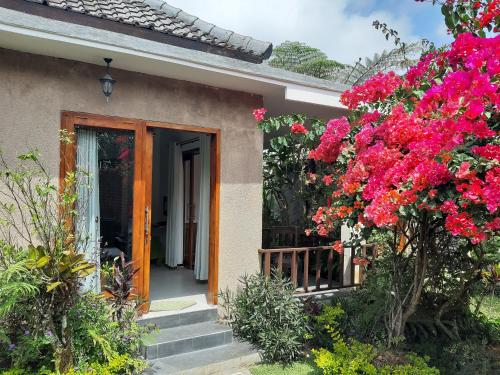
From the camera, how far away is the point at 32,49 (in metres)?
4.65

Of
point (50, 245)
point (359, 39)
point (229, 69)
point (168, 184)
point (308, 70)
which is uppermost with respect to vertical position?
point (359, 39)

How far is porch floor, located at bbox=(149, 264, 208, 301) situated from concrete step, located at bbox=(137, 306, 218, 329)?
789mm

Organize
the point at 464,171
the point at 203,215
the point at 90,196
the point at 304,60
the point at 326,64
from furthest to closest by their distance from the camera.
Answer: the point at 304,60
the point at 326,64
the point at 203,215
the point at 90,196
the point at 464,171

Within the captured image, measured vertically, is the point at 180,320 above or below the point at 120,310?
below

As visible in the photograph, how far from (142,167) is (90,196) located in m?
0.78

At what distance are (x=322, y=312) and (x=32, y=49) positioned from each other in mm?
5199

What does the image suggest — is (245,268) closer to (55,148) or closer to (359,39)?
(55,148)

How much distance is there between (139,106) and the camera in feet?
17.9

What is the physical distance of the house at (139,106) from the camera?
4.71m

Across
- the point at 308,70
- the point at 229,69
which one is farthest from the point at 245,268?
the point at 308,70

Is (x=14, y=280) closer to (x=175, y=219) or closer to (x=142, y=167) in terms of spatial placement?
(x=142, y=167)

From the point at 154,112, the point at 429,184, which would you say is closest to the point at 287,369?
the point at 429,184

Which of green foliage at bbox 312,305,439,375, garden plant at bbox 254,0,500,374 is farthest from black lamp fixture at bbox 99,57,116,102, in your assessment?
green foliage at bbox 312,305,439,375

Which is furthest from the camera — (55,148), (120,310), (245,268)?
(245,268)
